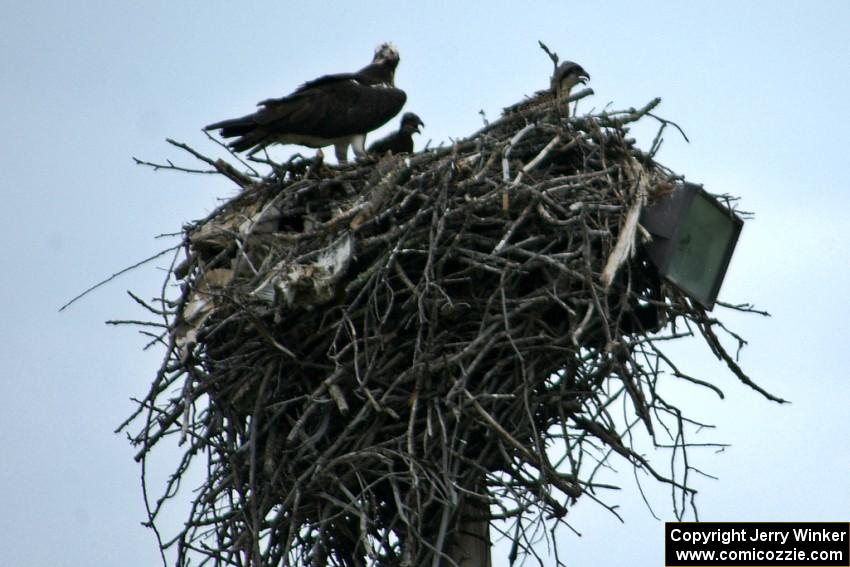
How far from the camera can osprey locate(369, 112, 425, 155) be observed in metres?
9.55

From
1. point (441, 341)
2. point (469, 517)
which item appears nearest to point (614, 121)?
point (441, 341)

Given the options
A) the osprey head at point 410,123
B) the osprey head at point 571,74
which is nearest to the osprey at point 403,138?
the osprey head at point 410,123

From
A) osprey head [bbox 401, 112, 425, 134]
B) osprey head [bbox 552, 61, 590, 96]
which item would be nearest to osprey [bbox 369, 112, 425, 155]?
osprey head [bbox 401, 112, 425, 134]

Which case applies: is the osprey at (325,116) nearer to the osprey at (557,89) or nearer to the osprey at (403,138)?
the osprey at (403,138)

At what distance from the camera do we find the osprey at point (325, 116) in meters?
8.33

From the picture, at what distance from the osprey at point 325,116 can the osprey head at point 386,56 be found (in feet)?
1.17

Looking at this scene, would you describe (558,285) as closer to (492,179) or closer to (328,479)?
(492,179)

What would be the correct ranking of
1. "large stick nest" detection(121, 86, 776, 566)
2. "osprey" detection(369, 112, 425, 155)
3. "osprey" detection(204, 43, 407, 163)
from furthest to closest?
"osprey" detection(369, 112, 425, 155) → "osprey" detection(204, 43, 407, 163) → "large stick nest" detection(121, 86, 776, 566)

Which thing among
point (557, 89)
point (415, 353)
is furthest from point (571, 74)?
point (415, 353)

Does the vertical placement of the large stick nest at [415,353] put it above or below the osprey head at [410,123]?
below

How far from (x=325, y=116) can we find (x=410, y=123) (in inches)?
38.4

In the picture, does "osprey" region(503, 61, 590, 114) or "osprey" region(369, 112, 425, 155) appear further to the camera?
"osprey" region(369, 112, 425, 155)

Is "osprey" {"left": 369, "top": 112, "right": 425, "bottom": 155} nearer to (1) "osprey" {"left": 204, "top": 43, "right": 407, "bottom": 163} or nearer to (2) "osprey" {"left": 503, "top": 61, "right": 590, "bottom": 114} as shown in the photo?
(1) "osprey" {"left": 204, "top": 43, "right": 407, "bottom": 163}

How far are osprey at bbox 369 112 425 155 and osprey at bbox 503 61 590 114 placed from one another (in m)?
1.10
